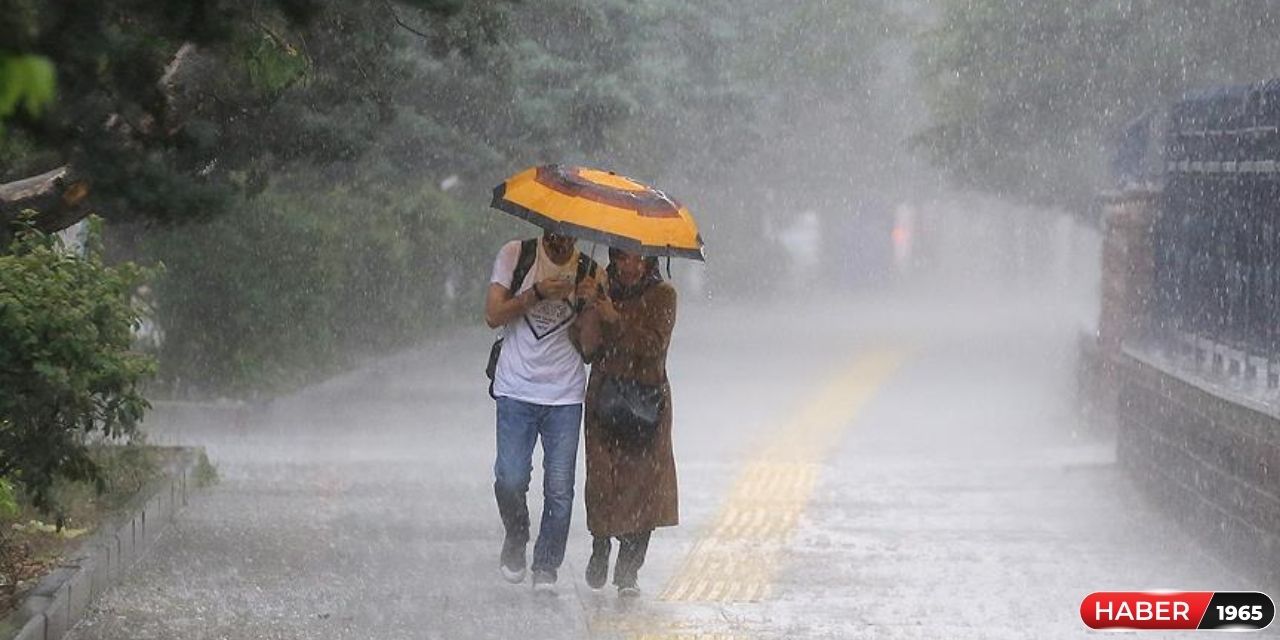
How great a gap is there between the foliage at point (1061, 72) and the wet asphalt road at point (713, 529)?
4181 millimetres

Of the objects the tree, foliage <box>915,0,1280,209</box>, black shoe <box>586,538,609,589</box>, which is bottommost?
black shoe <box>586,538,609,589</box>

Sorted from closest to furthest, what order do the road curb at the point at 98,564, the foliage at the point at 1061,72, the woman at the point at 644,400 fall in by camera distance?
the road curb at the point at 98,564
the woman at the point at 644,400
the foliage at the point at 1061,72

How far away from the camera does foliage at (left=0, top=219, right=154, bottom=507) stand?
8383mm

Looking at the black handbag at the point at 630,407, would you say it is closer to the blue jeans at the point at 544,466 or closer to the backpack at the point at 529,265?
the blue jeans at the point at 544,466

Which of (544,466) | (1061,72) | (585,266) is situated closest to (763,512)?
(544,466)

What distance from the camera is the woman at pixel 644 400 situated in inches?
350

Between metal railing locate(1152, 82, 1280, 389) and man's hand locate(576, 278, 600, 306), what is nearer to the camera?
man's hand locate(576, 278, 600, 306)

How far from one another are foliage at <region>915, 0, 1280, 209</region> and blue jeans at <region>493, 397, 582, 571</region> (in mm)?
14873

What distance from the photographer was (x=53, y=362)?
27.9 feet

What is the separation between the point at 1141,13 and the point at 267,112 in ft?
47.6

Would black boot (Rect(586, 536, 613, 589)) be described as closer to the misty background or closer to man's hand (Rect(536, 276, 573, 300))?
man's hand (Rect(536, 276, 573, 300))

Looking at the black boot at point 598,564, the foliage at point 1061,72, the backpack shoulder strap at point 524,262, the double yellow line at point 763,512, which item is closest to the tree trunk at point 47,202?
the backpack shoulder strap at point 524,262

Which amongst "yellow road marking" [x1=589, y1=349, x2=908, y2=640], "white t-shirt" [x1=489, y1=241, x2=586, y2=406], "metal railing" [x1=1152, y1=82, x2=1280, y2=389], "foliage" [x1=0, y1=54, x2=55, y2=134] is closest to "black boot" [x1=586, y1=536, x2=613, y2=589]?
"yellow road marking" [x1=589, y1=349, x2=908, y2=640]

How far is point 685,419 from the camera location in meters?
19.1
